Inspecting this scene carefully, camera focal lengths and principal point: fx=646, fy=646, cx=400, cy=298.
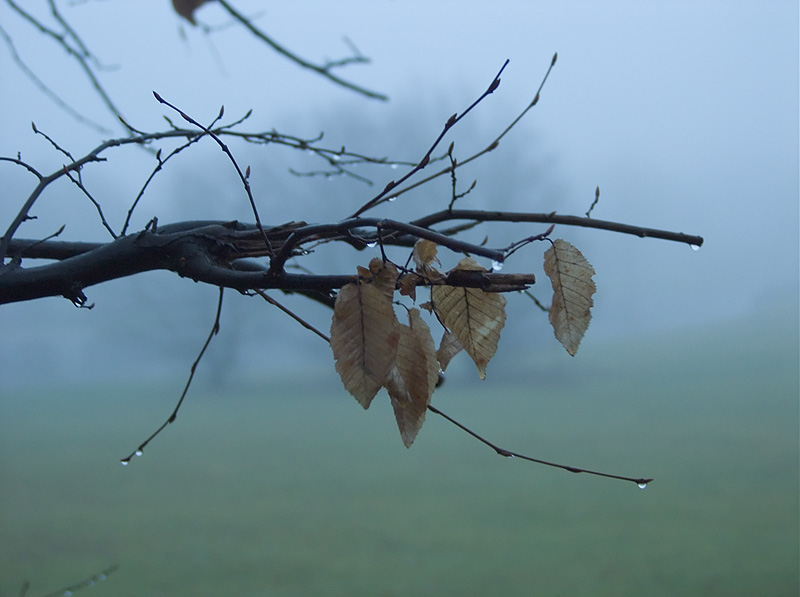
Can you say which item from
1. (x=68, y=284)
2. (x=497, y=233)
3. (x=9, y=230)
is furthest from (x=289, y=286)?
(x=497, y=233)

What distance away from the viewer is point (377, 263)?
0.27 m

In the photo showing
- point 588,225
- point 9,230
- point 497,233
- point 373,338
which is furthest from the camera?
point 497,233

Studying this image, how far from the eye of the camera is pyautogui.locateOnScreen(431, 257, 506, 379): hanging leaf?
0.29 metres

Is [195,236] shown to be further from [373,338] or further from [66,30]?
[66,30]

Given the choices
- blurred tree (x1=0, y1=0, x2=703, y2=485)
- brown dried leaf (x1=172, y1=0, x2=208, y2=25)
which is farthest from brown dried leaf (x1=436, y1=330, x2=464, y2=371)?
brown dried leaf (x1=172, y1=0, x2=208, y2=25)

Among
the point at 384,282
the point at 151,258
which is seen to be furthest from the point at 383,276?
the point at 151,258

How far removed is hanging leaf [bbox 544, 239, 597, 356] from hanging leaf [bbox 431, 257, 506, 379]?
2 cm

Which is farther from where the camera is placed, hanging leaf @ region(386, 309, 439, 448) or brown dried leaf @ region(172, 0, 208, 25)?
brown dried leaf @ region(172, 0, 208, 25)

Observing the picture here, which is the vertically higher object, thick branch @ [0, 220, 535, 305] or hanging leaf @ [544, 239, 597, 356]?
thick branch @ [0, 220, 535, 305]

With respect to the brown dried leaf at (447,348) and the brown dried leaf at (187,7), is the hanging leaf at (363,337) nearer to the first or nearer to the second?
the brown dried leaf at (447,348)

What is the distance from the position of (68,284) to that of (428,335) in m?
0.24

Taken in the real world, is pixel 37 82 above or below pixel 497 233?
below

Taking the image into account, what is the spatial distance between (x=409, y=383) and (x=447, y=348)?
0.12ft

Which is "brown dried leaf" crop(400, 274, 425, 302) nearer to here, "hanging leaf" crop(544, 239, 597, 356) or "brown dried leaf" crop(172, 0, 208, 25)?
"hanging leaf" crop(544, 239, 597, 356)
